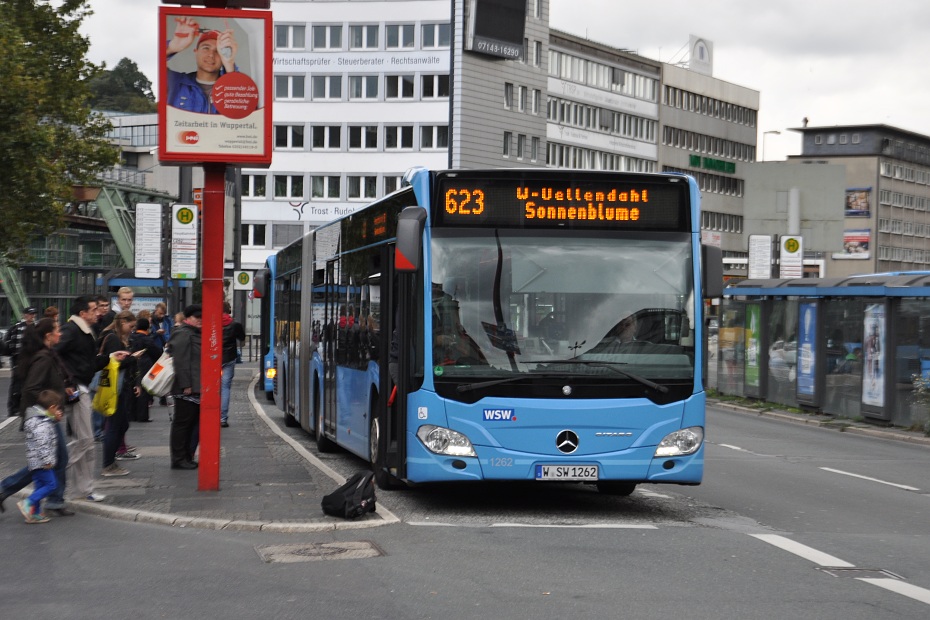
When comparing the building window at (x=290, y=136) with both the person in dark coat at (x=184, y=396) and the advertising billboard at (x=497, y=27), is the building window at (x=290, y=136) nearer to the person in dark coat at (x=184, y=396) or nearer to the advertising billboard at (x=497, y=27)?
the advertising billboard at (x=497, y=27)

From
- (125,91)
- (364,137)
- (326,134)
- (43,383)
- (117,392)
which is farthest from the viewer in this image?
(125,91)

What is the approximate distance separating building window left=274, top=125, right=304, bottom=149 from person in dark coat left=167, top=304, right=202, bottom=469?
76.9 m

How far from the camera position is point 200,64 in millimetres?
13102

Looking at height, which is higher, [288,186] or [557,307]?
[288,186]

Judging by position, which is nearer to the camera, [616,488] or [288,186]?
[616,488]

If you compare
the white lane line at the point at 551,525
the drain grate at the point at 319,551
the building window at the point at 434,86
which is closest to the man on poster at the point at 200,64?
the white lane line at the point at 551,525

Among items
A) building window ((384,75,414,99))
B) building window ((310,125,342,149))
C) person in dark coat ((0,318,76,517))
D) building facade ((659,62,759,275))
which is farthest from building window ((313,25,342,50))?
person in dark coat ((0,318,76,517))

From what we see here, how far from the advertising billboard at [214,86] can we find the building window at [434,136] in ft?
256

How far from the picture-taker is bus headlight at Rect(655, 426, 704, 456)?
1219cm

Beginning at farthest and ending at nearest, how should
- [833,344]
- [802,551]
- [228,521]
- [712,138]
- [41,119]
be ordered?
[712,138] → [41,119] → [833,344] → [228,521] → [802,551]

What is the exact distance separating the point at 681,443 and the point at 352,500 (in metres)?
2.80

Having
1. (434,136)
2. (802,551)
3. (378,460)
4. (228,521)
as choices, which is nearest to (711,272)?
(802,551)

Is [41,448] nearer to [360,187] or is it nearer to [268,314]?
[268,314]

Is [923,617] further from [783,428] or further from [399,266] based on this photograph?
[783,428]
